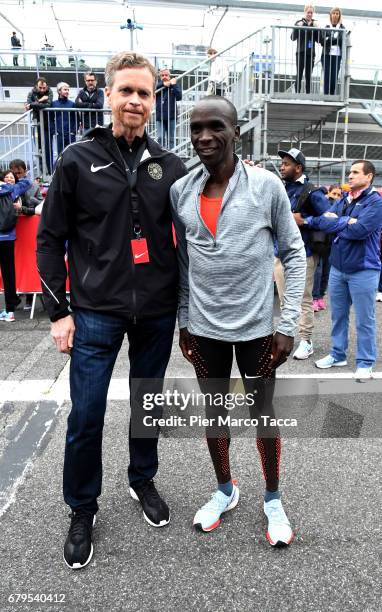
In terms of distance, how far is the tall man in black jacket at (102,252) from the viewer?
2.10 meters

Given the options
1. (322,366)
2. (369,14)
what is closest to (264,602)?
(322,366)

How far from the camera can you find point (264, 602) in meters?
1.97

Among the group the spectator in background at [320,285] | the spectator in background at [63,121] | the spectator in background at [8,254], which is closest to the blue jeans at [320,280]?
the spectator in background at [320,285]

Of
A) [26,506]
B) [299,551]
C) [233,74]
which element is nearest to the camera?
[299,551]

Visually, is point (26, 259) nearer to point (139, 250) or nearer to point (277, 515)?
point (139, 250)

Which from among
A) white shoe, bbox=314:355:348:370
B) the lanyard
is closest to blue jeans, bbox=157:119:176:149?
white shoe, bbox=314:355:348:370

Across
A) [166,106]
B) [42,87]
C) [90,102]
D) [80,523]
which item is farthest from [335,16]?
[80,523]

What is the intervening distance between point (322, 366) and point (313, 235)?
132 cm

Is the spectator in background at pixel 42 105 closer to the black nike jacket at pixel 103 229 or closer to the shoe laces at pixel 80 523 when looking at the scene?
the black nike jacket at pixel 103 229

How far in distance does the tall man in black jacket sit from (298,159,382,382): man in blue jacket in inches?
100

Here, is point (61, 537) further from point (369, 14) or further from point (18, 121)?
point (369, 14)

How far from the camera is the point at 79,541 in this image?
222cm

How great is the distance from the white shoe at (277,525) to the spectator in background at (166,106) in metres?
8.23

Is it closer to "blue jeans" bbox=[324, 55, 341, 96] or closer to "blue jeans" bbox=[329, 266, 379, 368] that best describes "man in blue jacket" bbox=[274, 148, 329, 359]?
"blue jeans" bbox=[329, 266, 379, 368]
